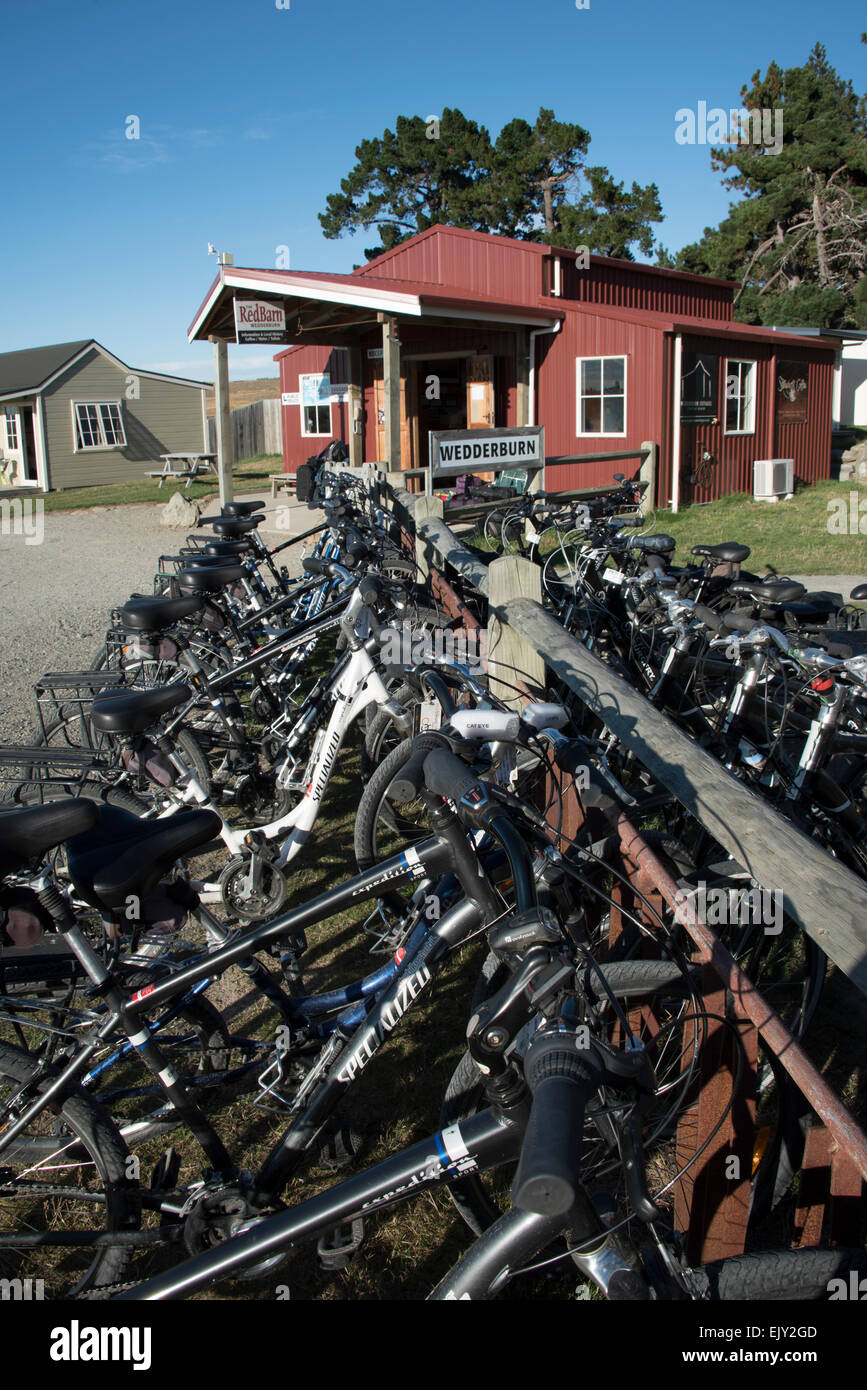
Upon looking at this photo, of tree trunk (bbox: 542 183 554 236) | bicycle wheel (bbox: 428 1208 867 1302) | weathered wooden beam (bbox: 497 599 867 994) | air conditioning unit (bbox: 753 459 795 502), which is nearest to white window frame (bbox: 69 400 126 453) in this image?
tree trunk (bbox: 542 183 554 236)

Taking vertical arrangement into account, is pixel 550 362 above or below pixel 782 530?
above

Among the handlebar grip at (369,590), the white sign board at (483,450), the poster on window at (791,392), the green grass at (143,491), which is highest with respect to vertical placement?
the poster on window at (791,392)

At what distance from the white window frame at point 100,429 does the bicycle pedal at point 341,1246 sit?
1146 inches

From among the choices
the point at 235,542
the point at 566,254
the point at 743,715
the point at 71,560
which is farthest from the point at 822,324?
the point at 743,715

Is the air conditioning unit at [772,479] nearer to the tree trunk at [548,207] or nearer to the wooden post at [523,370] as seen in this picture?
the wooden post at [523,370]

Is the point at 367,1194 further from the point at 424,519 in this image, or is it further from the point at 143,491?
the point at 143,491

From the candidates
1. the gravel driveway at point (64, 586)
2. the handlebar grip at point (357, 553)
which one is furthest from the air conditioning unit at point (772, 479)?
the handlebar grip at point (357, 553)

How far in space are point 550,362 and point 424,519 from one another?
11.7 meters

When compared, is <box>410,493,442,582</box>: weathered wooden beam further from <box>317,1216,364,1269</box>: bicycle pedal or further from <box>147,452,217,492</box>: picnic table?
<box>147,452,217,492</box>: picnic table

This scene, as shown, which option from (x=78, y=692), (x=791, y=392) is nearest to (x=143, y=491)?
(x=791, y=392)

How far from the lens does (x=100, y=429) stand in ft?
93.5

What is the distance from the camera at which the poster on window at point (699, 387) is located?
16.0 m

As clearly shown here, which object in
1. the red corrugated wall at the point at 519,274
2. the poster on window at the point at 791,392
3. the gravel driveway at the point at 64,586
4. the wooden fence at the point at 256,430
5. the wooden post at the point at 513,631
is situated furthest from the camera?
the wooden fence at the point at 256,430
